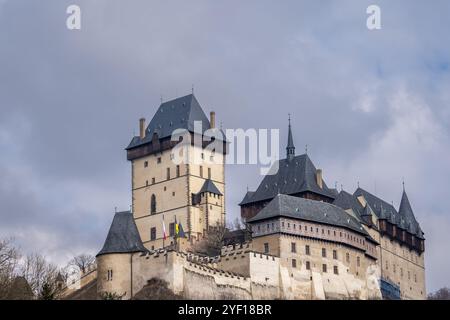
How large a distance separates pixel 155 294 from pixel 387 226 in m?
29.4

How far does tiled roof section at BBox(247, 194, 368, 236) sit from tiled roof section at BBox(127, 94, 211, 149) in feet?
44.9

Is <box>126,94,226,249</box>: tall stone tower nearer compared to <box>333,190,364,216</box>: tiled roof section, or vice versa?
<box>333,190,364,216</box>: tiled roof section

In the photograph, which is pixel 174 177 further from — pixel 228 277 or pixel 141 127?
pixel 228 277

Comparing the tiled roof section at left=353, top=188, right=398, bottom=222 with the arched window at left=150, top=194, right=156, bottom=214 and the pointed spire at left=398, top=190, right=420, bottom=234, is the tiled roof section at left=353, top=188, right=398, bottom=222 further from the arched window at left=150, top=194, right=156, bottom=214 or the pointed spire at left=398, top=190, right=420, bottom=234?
the arched window at left=150, top=194, right=156, bottom=214

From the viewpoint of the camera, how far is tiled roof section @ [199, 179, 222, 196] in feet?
284

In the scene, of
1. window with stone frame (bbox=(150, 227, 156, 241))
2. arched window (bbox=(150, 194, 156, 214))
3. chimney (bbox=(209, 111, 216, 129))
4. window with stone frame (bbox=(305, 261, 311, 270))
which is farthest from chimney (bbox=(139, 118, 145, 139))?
window with stone frame (bbox=(305, 261, 311, 270))

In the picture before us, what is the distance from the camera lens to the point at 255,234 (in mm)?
74875

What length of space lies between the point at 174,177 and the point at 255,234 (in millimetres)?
14698

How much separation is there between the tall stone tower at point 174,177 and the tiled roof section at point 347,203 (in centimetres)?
873

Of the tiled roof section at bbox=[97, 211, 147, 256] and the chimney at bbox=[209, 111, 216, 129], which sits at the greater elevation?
the chimney at bbox=[209, 111, 216, 129]

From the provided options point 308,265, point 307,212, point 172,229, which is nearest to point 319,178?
point 307,212
